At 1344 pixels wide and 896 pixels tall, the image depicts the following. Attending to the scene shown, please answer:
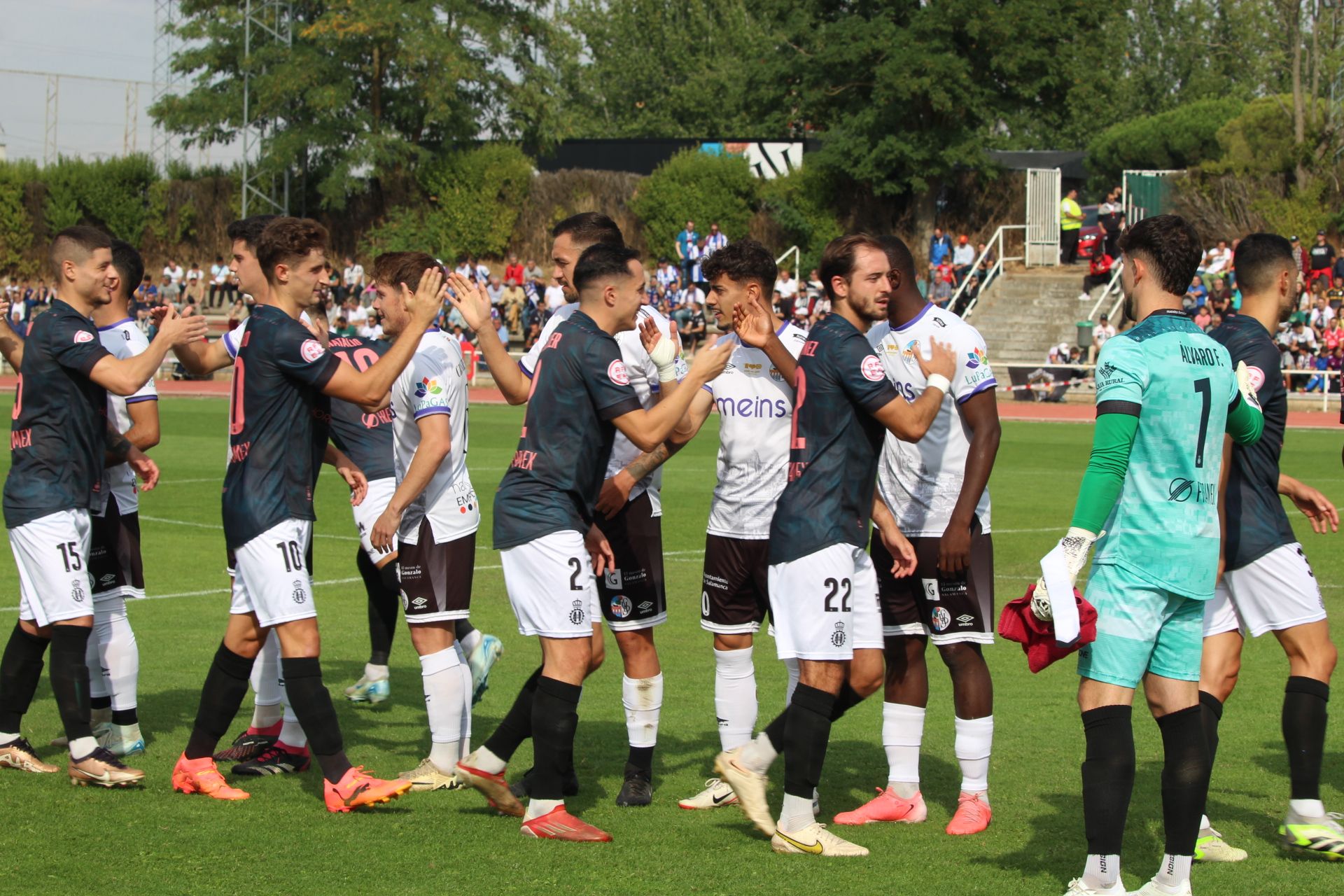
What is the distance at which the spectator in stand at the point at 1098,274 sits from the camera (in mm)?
38906

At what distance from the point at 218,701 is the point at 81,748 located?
65 centimetres

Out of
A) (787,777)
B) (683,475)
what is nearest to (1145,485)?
(787,777)

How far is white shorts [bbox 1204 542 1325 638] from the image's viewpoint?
591cm

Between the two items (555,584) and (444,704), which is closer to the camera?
(555,584)

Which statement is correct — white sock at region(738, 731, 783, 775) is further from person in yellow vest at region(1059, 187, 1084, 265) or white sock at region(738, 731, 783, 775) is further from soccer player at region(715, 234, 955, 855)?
person in yellow vest at region(1059, 187, 1084, 265)

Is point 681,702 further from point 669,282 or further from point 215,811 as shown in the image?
point 669,282

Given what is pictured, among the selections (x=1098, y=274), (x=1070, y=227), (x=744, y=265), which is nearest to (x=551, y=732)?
(x=744, y=265)

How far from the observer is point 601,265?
601 centimetres

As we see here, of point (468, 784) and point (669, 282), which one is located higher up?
point (669, 282)

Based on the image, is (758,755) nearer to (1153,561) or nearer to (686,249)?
(1153,561)

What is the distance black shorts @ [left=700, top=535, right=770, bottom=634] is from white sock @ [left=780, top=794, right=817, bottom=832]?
1084 millimetres

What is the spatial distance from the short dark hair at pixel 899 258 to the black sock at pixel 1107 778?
6.88ft

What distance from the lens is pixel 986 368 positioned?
20.3 ft

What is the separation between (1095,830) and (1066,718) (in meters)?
3.07
